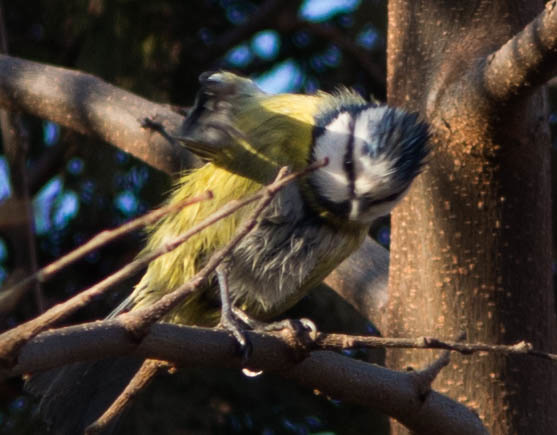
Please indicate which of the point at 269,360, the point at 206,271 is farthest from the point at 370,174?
the point at 206,271

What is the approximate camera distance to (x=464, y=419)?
151 cm

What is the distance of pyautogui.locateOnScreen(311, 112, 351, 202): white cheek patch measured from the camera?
1896 mm

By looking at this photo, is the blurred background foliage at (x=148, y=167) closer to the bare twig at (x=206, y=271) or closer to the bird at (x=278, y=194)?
the bird at (x=278, y=194)

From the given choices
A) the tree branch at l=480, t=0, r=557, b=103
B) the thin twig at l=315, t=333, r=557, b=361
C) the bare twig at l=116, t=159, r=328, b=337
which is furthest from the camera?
the tree branch at l=480, t=0, r=557, b=103

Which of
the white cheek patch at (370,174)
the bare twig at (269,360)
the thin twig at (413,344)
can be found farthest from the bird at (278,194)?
the thin twig at (413,344)

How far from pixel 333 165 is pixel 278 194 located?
0.12 meters

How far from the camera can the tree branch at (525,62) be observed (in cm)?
151

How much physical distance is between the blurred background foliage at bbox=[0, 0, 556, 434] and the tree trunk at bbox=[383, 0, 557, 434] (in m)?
0.41

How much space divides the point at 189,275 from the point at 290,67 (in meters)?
1.21

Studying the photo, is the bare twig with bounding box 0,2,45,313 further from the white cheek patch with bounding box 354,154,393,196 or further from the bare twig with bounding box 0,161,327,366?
the white cheek patch with bounding box 354,154,393,196

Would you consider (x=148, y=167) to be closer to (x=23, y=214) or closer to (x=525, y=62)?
(x=525, y=62)

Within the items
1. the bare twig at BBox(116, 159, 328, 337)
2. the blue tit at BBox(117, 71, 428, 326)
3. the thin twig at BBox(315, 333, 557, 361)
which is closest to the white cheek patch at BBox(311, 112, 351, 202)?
the blue tit at BBox(117, 71, 428, 326)

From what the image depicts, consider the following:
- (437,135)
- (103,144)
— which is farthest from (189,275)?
(103,144)

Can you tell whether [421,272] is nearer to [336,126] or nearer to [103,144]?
[336,126]
